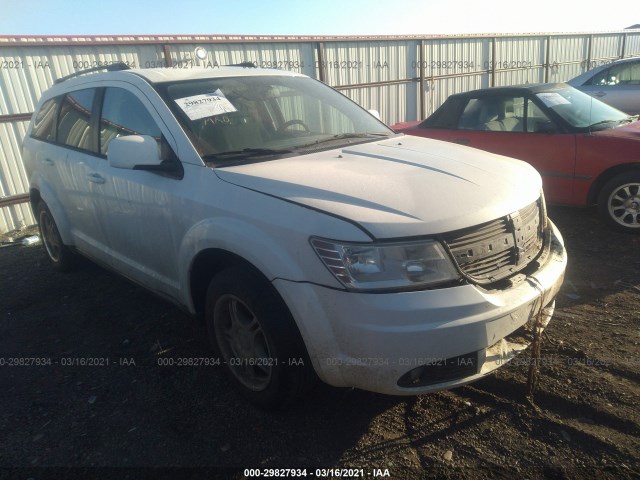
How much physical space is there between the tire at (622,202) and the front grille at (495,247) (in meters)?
2.94

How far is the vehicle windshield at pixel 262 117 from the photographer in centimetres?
295

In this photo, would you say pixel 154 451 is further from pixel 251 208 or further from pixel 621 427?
pixel 621 427

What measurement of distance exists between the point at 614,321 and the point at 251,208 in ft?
8.37

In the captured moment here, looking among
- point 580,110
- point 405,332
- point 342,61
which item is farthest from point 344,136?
point 342,61

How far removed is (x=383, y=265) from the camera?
2.10 m

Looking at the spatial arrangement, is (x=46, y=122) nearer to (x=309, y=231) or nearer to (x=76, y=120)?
(x=76, y=120)

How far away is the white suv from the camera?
82.8 inches

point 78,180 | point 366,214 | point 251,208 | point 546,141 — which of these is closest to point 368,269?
point 366,214

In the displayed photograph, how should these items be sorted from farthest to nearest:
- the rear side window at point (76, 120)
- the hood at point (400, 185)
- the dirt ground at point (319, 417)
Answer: the rear side window at point (76, 120) → the dirt ground at point (319, 417) → the hood at point (400, 185)

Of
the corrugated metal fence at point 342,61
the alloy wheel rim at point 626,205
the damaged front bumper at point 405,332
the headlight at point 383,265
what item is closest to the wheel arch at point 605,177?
the alloy wheel rim at point 626,205

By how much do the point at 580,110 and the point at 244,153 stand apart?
4269 millimetres

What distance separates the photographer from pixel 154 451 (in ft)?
8.01

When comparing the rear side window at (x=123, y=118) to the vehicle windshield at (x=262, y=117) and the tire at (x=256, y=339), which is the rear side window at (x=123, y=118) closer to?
the vehicle windshield at (x=262, y=117)

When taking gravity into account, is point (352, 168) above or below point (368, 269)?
above
